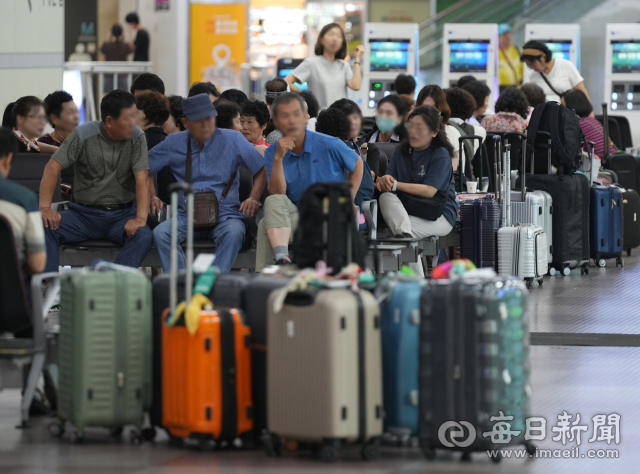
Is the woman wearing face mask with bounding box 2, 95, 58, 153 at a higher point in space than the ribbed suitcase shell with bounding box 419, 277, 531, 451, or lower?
higher

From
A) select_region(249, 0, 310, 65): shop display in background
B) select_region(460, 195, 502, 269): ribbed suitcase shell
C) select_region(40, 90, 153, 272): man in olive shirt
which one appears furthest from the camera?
select_region(249, 0, 310, 65): shop display in background

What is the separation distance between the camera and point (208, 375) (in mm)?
4012

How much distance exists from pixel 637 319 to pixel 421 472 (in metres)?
3.69

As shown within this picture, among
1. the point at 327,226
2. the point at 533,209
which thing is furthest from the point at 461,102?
the point at 327,226

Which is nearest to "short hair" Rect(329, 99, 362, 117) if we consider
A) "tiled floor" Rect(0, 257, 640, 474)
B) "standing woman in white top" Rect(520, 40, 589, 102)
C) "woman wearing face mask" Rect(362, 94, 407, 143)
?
"woman wearing face mask" Rect(362, 94, 407, 143)

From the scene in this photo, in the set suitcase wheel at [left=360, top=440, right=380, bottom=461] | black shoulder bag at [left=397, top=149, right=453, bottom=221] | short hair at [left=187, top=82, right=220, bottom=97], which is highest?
short hair at [left=187, top=82, right=220, bottom=97]

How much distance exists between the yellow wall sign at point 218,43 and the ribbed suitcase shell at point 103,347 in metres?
15.7

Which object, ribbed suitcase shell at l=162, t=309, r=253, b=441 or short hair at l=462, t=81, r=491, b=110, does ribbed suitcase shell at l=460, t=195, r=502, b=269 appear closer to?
short hair at l=462, t=81, r=491, b=110

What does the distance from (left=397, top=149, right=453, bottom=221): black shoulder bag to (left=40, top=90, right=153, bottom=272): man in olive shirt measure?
1.79 meters

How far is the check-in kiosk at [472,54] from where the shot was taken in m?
16.1

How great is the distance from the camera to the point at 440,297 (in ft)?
12.7

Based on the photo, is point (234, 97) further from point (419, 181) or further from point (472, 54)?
point (472, 54)

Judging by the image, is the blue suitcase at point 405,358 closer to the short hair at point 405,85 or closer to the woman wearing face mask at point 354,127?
the woman wearing face mask at point 354,127

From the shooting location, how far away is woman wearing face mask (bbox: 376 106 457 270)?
23.7 feet
